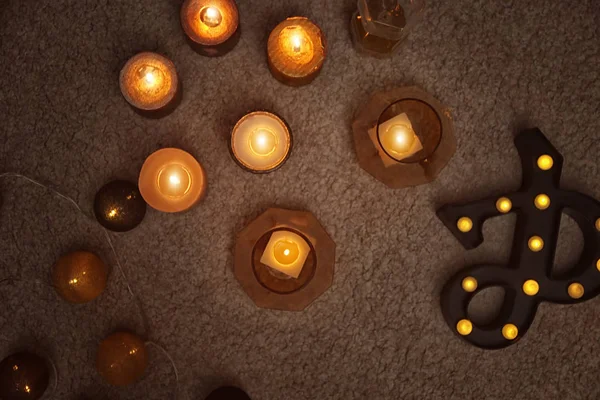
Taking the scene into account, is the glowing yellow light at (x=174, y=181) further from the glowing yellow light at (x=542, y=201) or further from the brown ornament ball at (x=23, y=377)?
the glowing yellow light at (x=542, y=201)

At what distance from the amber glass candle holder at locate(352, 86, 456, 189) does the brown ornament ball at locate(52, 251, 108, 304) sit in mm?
490

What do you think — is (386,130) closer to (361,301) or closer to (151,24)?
(361,301)

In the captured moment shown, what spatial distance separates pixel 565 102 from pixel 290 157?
520 mm

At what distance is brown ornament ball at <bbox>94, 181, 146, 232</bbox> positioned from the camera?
818mm

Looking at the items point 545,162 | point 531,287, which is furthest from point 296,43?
point 531,287

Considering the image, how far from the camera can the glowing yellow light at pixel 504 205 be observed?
2.80 ft

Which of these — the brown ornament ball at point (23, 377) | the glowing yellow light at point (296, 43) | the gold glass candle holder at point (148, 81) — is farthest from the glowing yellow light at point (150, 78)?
the brown ornament ball at point (23, 377)

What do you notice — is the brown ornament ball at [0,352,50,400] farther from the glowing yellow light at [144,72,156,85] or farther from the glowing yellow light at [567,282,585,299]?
the glowing yellow light at [567,282,585,299]

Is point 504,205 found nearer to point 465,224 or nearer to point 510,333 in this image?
point 465,224

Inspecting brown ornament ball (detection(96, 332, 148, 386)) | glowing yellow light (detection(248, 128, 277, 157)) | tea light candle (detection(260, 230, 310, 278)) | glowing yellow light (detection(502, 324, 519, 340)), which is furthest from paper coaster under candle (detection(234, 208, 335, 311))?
glowing yellow light (detection(502, 324, 519, 340))

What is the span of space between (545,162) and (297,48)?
470 mm

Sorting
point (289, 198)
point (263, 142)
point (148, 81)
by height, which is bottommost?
point (289, 198)

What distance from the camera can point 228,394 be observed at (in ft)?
2.81

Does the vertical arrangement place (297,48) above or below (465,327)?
above
